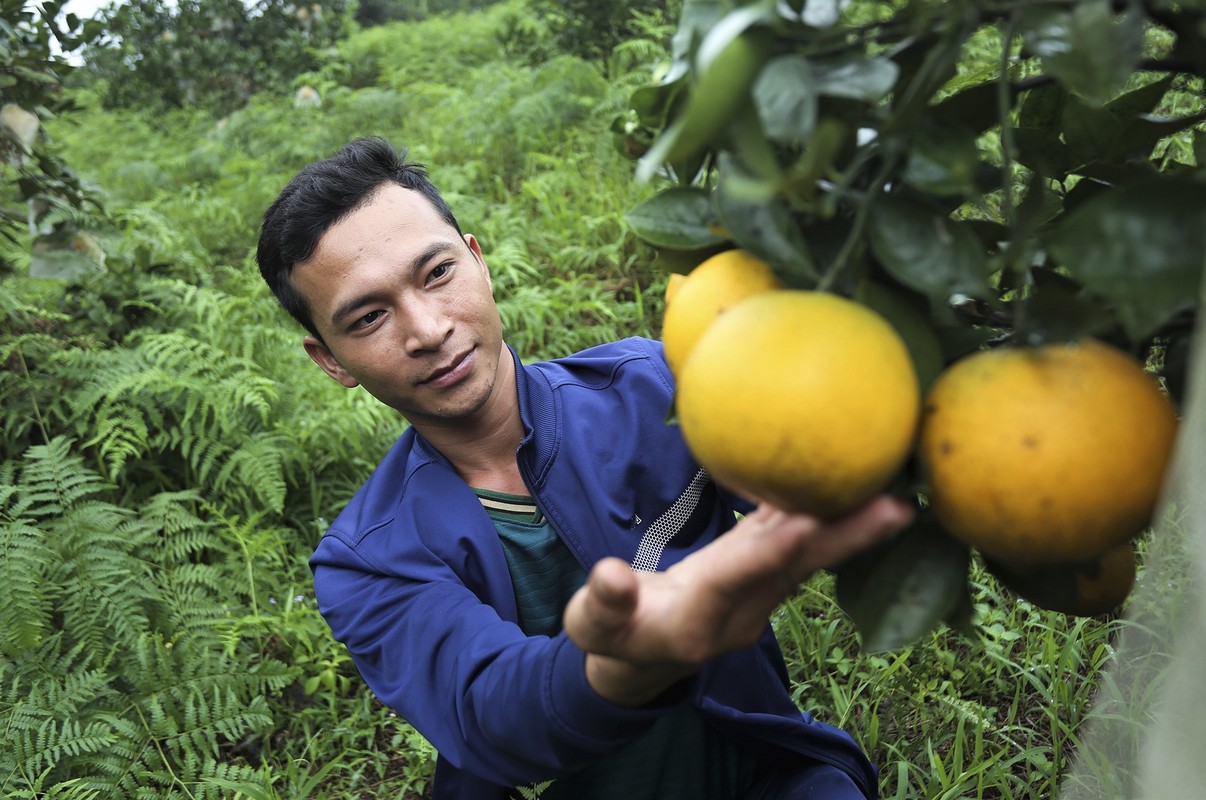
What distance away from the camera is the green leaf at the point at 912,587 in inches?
28.7

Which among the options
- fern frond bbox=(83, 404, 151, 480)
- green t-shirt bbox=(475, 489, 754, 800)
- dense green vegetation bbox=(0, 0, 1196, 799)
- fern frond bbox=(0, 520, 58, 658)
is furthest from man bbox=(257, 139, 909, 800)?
fern frond bbox=(83, 404, 151, 480)

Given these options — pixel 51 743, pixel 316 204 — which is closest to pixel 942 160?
pixel 316 204

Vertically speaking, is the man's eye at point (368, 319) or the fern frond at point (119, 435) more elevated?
the man's eye at point (368, 319)

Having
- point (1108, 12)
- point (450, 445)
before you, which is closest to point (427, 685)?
point (450, 445)

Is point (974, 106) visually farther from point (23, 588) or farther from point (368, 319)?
point (23, 588)

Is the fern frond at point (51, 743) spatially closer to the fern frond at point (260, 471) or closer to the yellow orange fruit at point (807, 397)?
the fern frond at point (260, 471)

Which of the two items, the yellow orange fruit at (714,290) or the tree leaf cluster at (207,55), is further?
the tree leaf cluster at (207,55)

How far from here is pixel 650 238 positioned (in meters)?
0.82

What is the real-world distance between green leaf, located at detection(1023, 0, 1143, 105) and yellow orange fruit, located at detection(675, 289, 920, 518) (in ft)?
0.64

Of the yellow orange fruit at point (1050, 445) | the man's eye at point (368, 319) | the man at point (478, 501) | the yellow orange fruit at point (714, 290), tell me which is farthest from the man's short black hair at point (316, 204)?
the yellow orange fruit at point (1050, 445)

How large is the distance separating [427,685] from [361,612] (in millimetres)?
270

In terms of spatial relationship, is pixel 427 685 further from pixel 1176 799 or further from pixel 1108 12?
pixel 1108 12

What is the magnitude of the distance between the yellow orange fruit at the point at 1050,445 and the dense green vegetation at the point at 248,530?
464mm

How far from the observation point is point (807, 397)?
2.03 feet
